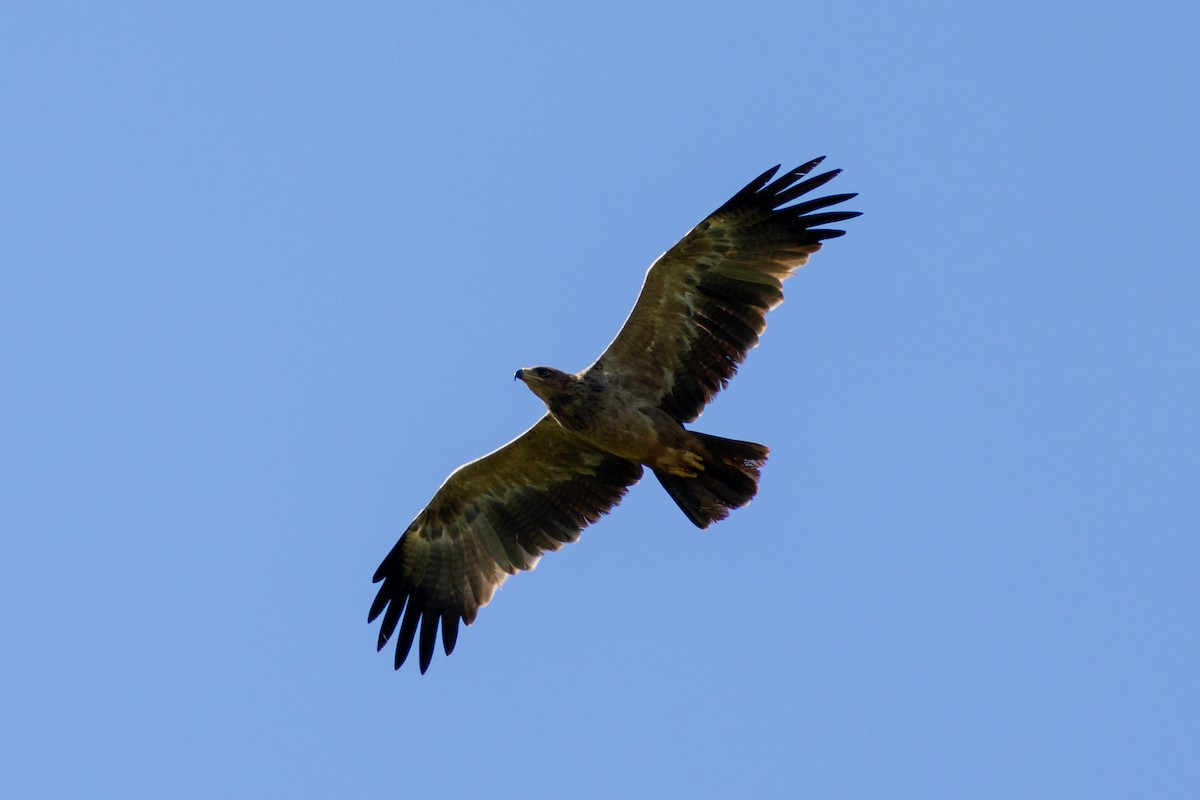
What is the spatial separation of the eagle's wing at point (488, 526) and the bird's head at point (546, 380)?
0.76 m

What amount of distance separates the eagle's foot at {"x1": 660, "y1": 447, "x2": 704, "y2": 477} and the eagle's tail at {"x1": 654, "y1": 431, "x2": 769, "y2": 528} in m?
0.05

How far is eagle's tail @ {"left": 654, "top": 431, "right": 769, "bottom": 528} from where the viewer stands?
1441 centimetres

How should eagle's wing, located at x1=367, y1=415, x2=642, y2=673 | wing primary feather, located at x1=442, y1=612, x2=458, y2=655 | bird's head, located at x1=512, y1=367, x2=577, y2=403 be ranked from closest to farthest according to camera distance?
bird's head, located at x1=512, y1=367, x2=577, y2=403 < eagle's wing, located at x1=367, y1=415, x2=642, y2=673 < wing primary feather, located at x1=442, y1=612, x2=458, y2=655

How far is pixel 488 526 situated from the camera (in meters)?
15.7

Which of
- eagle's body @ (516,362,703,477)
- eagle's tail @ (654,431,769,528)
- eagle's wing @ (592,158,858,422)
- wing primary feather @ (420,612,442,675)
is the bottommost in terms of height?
wing primary feather @ (420,612,442,675)

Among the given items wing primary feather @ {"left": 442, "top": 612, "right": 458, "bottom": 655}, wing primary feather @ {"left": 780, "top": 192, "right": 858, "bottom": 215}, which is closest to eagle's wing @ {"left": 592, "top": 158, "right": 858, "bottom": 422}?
wing primary feather @ {"left": 780, "top": 192, "right": 858, "bottom": 215}

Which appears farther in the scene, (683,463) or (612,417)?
(683,463)

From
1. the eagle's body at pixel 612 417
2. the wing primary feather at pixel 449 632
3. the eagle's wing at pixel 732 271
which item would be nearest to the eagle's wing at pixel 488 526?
the wing primary feather at pixel 449 632

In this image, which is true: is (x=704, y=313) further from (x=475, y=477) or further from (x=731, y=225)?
(x=475, y=477)

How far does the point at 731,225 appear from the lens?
1440cm

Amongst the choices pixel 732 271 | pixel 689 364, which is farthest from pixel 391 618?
pixel 732 271

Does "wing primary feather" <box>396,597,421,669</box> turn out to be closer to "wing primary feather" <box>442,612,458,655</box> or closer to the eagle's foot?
"wing primary feather" <box>442,612,458,655</box>

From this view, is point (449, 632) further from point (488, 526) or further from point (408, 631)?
point (488, 526)

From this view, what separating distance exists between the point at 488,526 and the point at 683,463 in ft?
7.06
